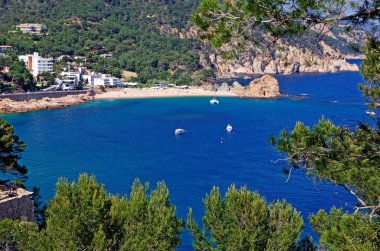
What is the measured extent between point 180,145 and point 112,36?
48.7 metres

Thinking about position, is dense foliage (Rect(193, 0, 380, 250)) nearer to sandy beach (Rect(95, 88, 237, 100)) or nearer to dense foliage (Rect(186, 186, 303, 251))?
dense foliage (Rect(186, 186, 303, 251))

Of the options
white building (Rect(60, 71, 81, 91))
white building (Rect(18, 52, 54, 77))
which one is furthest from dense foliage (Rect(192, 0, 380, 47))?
white building (Rect(18, 52, 54, 77))

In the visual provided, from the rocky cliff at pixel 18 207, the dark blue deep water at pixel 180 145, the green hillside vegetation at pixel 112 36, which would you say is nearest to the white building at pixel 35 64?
the green hillside vegetation at pixel 112 36

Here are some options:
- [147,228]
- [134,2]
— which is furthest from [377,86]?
[134,2]

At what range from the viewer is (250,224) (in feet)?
32.2

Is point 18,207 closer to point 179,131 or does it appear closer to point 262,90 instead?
point 179,131

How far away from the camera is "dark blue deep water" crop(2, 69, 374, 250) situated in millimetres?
23516

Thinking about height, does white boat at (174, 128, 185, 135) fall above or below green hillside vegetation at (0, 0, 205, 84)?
below

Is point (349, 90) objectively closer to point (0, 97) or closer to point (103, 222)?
point (0, 97)

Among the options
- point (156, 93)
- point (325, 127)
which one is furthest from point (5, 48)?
point (325, 127)

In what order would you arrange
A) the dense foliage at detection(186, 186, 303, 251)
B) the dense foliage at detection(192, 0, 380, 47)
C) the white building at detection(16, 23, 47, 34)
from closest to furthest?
the dense foliage at detection(192, 0, 380, 47) → the dense foliage at detection(186, 186, 303, 251) → the white building at detection(16, 23, 47, 34)

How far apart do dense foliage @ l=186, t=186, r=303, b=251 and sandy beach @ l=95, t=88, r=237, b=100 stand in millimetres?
47758

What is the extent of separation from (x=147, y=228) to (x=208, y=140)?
25388mm

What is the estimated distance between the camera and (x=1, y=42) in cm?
6581
